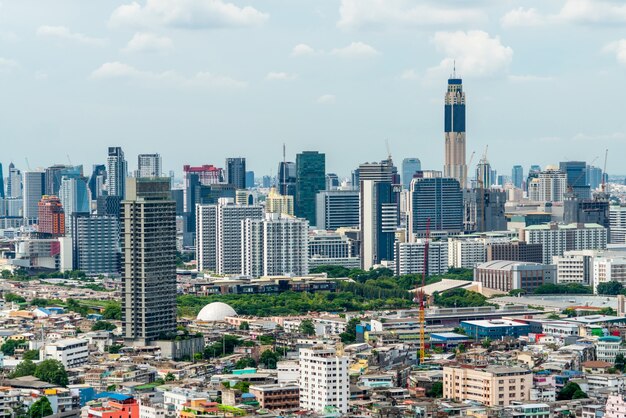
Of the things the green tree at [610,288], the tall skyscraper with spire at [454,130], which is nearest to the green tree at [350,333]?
the green tree at [610,288]

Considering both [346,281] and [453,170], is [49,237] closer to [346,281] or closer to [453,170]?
[346,281]

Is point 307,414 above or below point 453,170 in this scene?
below

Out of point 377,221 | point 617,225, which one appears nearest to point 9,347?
point 377,221

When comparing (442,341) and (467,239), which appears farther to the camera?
(467,239)

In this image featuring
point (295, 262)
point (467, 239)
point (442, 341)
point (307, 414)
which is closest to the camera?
point (307, 414)

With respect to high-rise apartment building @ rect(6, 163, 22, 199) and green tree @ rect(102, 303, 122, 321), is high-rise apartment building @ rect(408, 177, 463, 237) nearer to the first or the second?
green tree @ rect(102, 303, 122, 321)

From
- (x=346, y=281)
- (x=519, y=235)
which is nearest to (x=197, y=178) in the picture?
(x=519, y=235)
